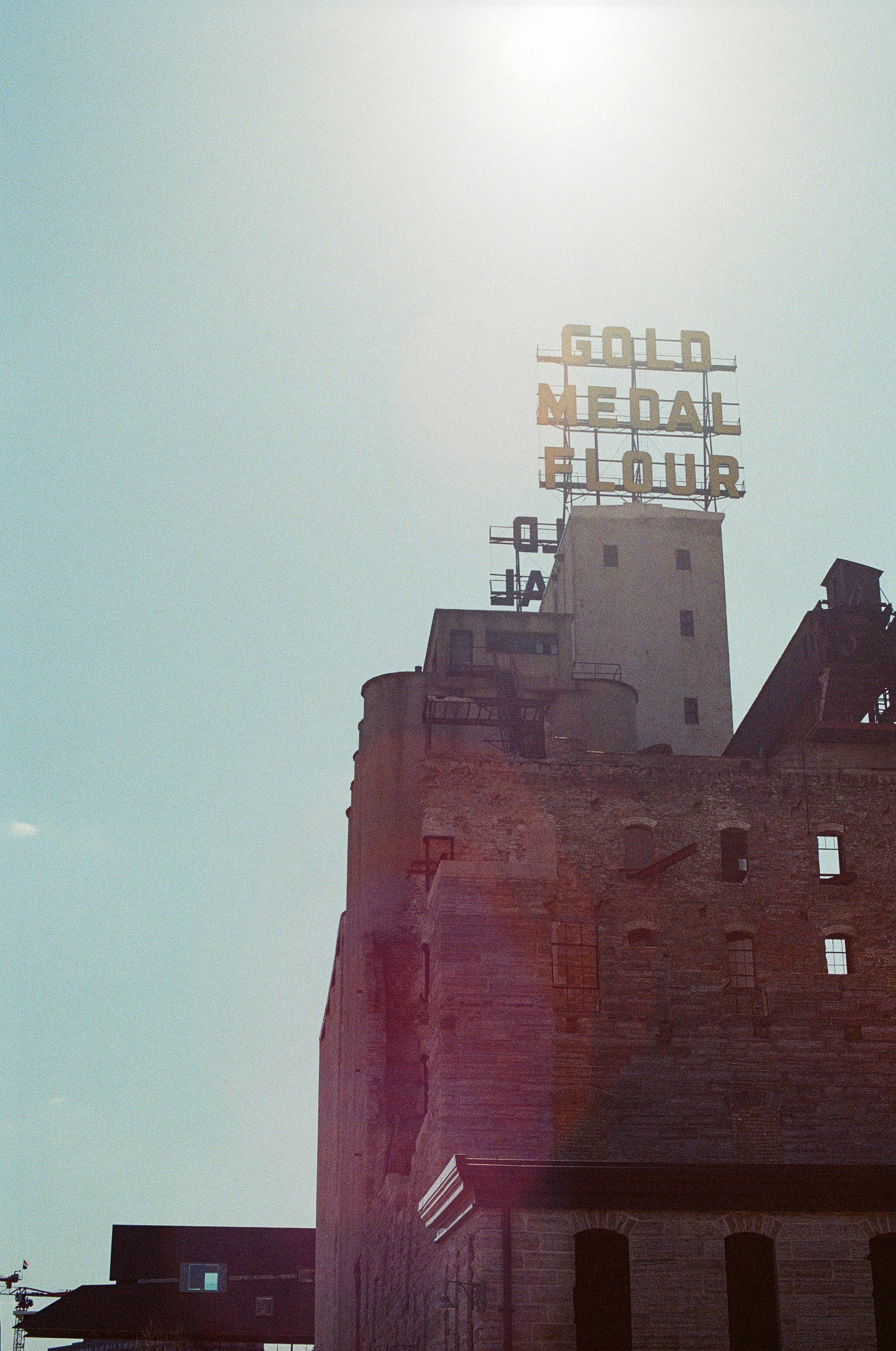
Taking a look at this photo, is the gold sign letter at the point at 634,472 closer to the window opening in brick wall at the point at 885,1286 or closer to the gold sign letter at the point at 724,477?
the gold sign letter at the point at 724,477

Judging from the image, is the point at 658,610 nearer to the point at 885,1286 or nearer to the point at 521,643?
the point at 521,643

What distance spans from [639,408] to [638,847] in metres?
25.7

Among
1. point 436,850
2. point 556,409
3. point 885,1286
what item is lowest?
point 885,1286

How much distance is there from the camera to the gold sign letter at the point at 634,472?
222 ft

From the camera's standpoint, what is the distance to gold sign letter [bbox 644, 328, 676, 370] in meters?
69.9

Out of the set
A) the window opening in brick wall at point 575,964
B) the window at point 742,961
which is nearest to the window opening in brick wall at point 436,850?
the window opening in brick wall at point 575,964

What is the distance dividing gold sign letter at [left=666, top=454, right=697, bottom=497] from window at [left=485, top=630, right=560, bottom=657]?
353 inches

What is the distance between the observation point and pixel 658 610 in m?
65.9

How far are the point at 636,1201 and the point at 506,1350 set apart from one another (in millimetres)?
3135

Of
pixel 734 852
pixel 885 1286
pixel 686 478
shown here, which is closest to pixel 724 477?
pixel 686 478

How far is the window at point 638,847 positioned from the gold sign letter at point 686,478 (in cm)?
2243

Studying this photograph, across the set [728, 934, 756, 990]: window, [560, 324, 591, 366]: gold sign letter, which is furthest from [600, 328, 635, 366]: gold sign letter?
[728, 934, 756, 990]: window

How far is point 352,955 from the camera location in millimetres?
61062

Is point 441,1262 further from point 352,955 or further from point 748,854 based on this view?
point 352,955
